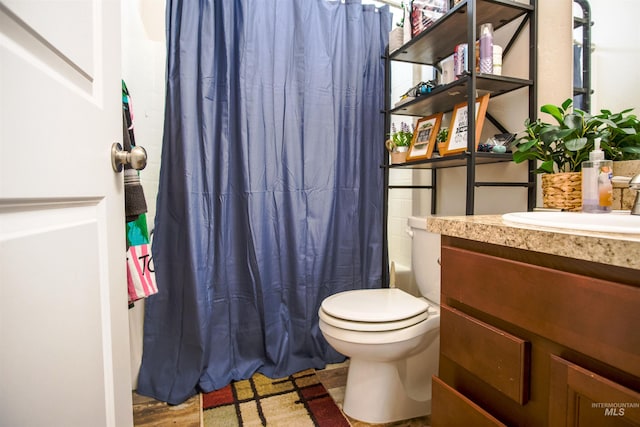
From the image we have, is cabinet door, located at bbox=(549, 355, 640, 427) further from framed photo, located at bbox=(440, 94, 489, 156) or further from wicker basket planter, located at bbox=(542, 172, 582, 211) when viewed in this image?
framed photo, located at bbox=(440, 94, 489, 156)

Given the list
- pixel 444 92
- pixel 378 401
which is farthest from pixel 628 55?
pixel 378 401

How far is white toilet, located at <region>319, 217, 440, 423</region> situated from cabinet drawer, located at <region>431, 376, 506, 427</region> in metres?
0.33

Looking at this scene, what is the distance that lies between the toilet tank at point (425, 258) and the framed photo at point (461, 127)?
0.33 m

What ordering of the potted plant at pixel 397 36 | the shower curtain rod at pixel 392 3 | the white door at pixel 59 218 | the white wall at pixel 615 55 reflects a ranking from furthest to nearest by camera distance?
the shower curtain rod at pixel 392 3 < the potted plant at pixel 397 36 < the white wall at pixel 615 55 < the white door at pixel 59 218

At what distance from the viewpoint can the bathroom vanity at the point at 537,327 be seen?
1.61 ft

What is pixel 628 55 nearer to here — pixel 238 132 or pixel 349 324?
pixel 349 324

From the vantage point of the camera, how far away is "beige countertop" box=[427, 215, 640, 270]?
1.58 feet

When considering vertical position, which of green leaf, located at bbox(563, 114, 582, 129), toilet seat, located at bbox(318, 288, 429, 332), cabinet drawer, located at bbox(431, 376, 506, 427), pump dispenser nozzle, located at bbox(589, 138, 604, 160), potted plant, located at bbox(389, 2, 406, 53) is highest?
potted plant, located at bbox(389, 2, 406, 53)

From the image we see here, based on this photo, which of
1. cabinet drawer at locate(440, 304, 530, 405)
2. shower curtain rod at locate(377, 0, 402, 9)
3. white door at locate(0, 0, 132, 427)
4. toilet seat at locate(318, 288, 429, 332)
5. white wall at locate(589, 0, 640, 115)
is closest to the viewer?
white door at locate(0, 0, 132, 427)

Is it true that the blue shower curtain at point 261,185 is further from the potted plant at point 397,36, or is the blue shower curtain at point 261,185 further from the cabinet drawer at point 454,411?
the cabinet drawer at point 454,411

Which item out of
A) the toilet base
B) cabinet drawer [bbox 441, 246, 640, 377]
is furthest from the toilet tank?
cabinet drawer [bbox 441, 246, 640, 377]

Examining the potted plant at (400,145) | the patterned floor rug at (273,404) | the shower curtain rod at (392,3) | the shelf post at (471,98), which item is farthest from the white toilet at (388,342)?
the shower curtain rod at (392,3)

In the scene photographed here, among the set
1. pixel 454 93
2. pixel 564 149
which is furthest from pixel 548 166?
pixel 454 93

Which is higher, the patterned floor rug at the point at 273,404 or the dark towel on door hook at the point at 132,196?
the dark towel on door hook at the point at 132,196
